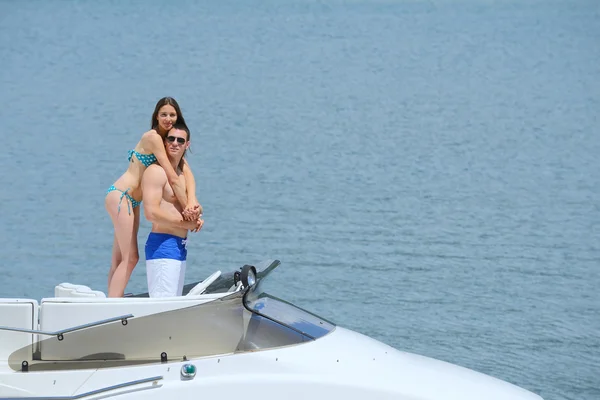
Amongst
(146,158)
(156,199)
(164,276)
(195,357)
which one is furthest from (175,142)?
(195,357)

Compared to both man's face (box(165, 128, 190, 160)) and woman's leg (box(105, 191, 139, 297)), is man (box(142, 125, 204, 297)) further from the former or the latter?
woman's leg (box(105, 191, 139, 297))

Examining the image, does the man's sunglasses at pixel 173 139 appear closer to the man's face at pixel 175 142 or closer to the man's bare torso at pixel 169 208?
the man's face at pixel 175 142

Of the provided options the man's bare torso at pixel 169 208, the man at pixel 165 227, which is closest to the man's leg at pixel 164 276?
the man at pixel 165 227

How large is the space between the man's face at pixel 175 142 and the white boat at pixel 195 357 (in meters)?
A: 1.10

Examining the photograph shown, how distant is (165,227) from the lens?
5.45 m

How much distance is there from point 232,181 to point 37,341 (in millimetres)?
9977

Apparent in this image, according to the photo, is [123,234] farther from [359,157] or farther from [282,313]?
[359,157]

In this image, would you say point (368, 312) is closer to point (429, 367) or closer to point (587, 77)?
point (429, 367)

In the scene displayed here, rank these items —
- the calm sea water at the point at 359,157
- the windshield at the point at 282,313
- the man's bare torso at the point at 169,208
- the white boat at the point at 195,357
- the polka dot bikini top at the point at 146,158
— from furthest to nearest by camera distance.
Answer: the calm sea water at the point at 359,157, the polka dot bikini top at the point at 146,158, the man's bare torso at the point at 169,208, the windshield at the point at 282,313, the white boat at the point at 195,357

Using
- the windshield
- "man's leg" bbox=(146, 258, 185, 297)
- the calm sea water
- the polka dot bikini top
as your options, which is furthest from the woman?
the calm sea water

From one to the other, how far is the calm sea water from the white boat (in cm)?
323

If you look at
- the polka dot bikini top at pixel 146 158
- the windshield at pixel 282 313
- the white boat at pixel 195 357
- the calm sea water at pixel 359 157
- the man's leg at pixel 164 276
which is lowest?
the white boat at pixel 195 357

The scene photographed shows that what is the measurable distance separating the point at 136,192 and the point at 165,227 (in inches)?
17.6

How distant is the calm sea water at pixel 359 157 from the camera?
31.5 feet
